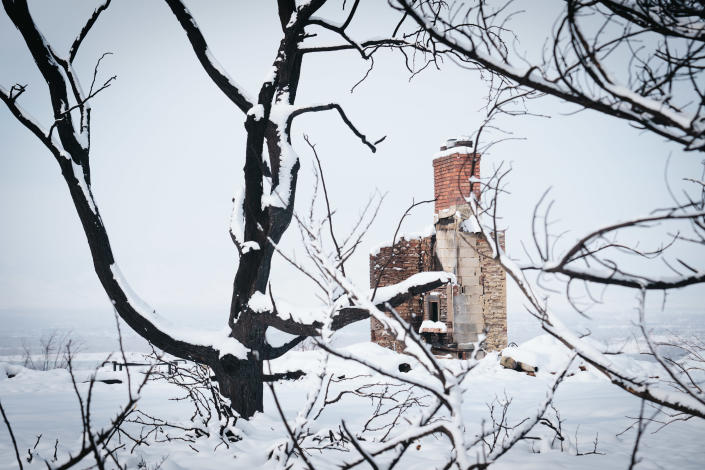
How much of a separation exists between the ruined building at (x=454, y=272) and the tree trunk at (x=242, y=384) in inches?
246

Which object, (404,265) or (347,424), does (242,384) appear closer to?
(347,424)

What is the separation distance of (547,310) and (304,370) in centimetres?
313

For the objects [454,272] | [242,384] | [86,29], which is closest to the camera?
[242,384]

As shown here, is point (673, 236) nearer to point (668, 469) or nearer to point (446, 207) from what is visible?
point (668, 469)

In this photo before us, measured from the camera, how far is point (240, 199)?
5.11 metres

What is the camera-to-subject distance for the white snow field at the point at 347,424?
328cm

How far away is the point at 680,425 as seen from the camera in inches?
204

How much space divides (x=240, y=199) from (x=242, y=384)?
203cm

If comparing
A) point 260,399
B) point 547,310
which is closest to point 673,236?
point 547,310

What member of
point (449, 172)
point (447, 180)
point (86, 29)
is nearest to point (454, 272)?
point (447, 180)

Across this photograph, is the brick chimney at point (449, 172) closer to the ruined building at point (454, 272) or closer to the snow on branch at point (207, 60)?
the ruined building at point (454, 272)

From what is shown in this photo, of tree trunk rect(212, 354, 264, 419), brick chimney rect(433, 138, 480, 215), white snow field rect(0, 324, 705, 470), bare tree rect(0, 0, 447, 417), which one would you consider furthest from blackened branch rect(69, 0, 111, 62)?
brick chimney rect(433, 138, 480, 215)

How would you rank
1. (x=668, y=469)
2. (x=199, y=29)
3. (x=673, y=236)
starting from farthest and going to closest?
(x=199, y=29) < (x=668, y=469) < (x=673, y=236)

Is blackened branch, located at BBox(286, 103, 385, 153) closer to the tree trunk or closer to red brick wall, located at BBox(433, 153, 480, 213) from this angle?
the tree trunk
